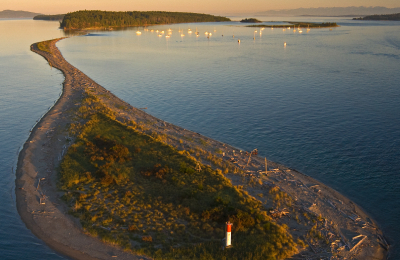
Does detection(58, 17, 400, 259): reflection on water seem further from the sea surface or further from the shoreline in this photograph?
the shoreline

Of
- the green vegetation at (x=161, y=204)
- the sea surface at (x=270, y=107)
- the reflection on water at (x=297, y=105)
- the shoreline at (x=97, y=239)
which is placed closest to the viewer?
the green vegetation at (x=161, y=204)

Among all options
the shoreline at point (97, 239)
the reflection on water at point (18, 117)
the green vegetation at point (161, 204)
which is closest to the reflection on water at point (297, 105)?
the shoreline at point (97, 239)

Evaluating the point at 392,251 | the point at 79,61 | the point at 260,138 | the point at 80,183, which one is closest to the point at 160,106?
the point at 260,138

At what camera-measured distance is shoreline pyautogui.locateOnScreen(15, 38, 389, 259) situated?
59.5 ft

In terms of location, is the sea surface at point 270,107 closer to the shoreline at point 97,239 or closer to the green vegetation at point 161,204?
the shoreline at point 97,239

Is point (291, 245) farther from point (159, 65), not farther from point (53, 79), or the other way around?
point (159, 65)

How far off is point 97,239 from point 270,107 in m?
35.3

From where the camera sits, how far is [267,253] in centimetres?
1709

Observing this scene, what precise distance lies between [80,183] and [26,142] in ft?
44.2

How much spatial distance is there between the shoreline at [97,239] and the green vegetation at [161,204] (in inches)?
34.7

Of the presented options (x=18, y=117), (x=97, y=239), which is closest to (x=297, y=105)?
(x=97, y=239)

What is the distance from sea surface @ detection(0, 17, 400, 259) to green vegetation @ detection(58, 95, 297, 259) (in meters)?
4.13

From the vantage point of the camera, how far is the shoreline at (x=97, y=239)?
714 inches

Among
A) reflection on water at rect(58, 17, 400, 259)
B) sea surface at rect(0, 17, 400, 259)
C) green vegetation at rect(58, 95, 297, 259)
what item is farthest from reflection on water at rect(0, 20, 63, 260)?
reflection on water at rect(58, 17, 400, 259)
